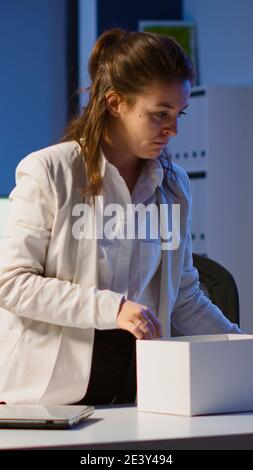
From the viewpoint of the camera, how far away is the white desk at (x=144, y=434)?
53.0 inches

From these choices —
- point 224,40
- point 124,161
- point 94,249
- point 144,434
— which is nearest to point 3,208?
point 124,161

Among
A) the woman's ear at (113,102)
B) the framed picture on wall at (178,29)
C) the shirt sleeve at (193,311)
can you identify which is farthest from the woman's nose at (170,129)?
the framed picture on wall at (178,29)

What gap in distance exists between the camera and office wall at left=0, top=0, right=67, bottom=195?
4633 mm

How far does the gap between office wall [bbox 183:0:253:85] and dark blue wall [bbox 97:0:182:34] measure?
13cm

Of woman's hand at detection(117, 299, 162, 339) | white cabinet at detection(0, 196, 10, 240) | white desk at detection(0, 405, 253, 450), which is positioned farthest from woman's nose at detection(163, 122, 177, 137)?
white cabinet at detection(0, 196, 10, 240)

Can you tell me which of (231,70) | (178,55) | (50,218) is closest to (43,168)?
(50,218)

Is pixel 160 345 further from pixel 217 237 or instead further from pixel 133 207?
pixel 217 237

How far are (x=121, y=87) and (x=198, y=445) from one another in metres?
0.76

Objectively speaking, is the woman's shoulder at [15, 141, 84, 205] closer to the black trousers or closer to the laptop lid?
the black trousers

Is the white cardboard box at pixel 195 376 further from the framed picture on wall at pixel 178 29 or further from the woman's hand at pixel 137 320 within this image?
the framed picture on wall at pixel 178 29

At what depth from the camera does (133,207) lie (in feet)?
6.23

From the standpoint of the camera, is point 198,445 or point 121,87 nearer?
point 198,445

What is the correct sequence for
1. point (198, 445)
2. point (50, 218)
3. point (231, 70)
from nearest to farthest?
point (198, 445) → point (50, 218) → point (231, 70)

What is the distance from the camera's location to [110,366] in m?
1.83
